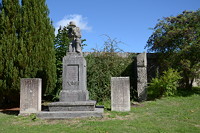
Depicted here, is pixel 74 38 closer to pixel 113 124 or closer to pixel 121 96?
pixel 121 96

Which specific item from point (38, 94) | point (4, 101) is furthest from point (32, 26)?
point (4, 101)

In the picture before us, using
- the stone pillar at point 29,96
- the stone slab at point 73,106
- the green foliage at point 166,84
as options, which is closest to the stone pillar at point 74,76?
the stone slab at point 73,106

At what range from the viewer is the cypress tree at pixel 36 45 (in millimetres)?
8453

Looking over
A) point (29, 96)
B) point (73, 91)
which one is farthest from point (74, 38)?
point (29, 96)

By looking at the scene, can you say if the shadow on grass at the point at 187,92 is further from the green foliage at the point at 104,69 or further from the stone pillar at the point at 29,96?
the stone pillar at the point at 29,96

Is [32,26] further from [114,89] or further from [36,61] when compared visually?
[114,89]

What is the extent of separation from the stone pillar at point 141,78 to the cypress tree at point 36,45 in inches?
166

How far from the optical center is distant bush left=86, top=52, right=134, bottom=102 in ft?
33.1

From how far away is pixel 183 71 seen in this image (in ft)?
35.4

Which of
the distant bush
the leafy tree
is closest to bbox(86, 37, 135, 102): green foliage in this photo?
the distant bush

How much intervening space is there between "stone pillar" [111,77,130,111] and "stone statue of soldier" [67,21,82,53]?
1.96m

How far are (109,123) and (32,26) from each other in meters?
5.69

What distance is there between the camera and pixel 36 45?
868 cm

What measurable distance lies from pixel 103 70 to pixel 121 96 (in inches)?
129
